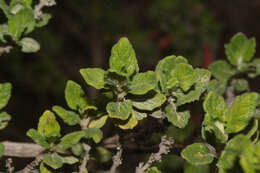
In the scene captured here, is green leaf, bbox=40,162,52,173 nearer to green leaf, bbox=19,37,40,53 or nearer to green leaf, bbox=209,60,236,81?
green leaf, bbox=19,37,40,53

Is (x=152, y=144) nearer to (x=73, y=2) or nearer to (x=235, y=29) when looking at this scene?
(x=73, y=2)

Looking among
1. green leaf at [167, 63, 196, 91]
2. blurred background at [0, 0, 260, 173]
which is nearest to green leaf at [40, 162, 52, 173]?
green leaf at [167, 63, 196, 91]

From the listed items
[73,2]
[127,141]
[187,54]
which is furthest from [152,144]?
[187,54]

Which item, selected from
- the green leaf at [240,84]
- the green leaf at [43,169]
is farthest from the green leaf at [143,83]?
the green leaf at [240,84]

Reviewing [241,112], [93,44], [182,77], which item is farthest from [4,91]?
[93,44]

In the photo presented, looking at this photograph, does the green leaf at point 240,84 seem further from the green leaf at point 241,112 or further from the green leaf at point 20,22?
the green leaf at point 20,22

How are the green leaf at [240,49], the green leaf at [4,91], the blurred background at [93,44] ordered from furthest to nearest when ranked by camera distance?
1. the blurred background at [93,44]
2. the green leaf at [240,49]
3. the green leaf at [4,91]
